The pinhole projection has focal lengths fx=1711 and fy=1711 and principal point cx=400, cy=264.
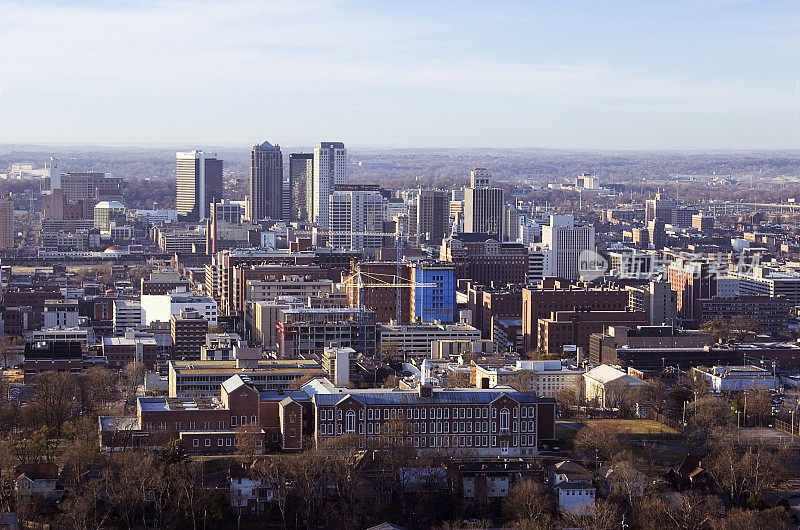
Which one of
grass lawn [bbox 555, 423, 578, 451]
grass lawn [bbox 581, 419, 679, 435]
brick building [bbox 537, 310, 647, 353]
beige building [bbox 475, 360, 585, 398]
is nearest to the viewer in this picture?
grass lawn [bbox 555, 423, 578, 451]

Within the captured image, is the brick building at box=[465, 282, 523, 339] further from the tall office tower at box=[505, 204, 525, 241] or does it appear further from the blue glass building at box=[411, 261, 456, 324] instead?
the tall office tower at box=[505, 204, 525, 241]

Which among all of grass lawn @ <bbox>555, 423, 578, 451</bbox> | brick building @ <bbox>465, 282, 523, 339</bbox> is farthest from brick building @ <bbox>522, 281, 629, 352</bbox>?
grass lawn @ <bbox>555, 423, 578, 451</bbox>

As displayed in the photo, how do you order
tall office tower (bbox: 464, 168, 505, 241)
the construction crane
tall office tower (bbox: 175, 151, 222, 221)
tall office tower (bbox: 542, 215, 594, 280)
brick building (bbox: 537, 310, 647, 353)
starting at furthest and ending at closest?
tall office tower (bbox: 175, 151, 222, 221), tall office tower (bbox: 464, 168, 505, 241), tall office tower (bbox: 542, 215, 594, 280), the construction crane, brick building (bbox: 537, 310, 647, 353)

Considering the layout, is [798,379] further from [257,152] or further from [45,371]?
[257,152]

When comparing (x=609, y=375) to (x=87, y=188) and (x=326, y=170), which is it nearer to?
(x=326, y=170)

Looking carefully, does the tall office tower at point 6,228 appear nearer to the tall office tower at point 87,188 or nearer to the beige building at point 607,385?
the tall office tower at point 87,188

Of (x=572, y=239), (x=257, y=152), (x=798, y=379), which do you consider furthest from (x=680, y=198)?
(x=798, y=379)
